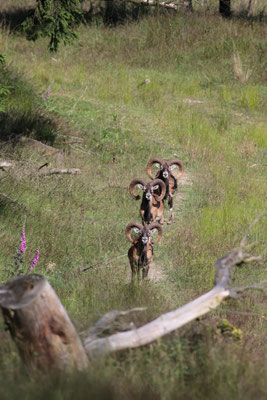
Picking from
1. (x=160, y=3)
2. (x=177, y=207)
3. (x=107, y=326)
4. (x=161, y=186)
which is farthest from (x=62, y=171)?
(x=160, y=3)

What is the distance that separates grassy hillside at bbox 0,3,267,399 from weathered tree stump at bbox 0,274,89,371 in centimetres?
16

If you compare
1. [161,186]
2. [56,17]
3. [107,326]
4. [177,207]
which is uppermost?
[56,17]

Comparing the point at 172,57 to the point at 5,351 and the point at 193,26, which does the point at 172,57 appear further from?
→ the point at 5,351

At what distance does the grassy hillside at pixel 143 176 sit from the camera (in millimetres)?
3789

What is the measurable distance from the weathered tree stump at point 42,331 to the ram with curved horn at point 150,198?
4692 mm

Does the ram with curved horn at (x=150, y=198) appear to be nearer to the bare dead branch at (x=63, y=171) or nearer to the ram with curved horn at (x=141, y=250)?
the ram with curved horn at (x=141, y=250)

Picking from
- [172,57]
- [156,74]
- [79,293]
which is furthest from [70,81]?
[79,293]

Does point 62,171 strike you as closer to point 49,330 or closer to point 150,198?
point 150,198

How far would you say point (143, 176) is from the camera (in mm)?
11484

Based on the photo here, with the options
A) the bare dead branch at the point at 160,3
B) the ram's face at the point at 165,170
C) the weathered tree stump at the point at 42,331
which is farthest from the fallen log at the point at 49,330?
the bare dead branch at the point at 160,3

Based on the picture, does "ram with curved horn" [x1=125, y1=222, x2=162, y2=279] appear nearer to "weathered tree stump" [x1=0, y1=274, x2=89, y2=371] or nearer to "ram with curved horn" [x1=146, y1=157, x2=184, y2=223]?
"ram with curved horn" [x1=146, y1=157, x2=184, y2=223]

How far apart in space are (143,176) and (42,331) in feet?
26.3

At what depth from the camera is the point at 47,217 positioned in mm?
8211

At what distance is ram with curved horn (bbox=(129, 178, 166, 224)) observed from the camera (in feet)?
27.2
